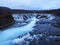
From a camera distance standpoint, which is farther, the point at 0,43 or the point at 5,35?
the point at 5,35

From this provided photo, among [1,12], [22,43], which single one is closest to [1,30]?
[1,12]

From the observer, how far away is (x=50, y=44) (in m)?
12.3

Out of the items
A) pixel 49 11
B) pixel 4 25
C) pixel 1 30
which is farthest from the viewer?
pixel 49 11

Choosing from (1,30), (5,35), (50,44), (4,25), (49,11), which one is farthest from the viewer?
(49,11)

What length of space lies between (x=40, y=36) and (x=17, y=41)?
194cm

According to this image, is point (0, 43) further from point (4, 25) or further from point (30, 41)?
point (4, 25)

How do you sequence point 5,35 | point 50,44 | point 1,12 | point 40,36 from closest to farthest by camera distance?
point 50,44 < point 40,36 < point 5,35 < point 1,12

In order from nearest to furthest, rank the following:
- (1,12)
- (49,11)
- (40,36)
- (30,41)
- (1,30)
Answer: (30,41), (40,36), (1,30), (1,12), (49,11)

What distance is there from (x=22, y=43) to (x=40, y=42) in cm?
105

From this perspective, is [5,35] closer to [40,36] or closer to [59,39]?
[40,36]

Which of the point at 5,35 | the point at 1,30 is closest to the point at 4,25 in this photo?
the point at 1,30

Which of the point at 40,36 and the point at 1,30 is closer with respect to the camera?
the point at 40,36

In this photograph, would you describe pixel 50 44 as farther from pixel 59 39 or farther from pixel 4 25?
pixel 4 25

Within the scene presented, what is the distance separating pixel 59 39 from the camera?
1356cm
